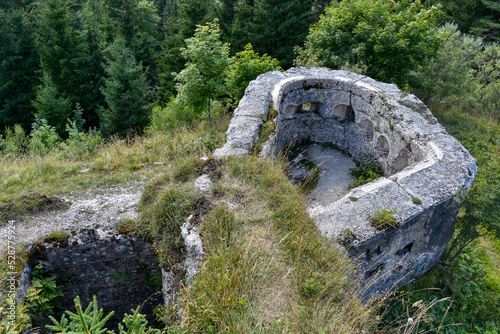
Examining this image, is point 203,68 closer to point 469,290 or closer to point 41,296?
point 41,296

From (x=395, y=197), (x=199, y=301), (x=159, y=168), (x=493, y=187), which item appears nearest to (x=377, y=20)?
(x=493, y=187)

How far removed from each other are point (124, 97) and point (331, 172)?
11.8 m

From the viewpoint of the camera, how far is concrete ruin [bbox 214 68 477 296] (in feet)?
16.7

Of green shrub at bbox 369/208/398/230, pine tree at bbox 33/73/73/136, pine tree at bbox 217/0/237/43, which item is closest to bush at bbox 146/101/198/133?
pine tree at bbox 33/73/73/136

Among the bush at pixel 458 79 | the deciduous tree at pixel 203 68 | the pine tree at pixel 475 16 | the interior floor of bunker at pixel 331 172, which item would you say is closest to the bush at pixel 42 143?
the deciduous tree at pixel 203 68

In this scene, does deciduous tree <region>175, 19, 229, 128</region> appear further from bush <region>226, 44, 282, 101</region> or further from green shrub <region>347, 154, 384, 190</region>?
green shrub <region>347, 154, 384, 190</region>

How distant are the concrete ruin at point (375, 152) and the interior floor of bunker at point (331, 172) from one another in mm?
231

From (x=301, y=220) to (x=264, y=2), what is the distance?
19.8 meters

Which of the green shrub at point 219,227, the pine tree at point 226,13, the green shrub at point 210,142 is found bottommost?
the green shrub at point 210,142

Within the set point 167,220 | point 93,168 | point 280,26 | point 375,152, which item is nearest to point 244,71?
point 375,152

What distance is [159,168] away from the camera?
275 inches

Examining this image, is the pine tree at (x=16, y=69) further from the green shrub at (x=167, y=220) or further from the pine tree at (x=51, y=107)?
the green shrub at (x=167, y=220)

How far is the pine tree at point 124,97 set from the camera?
15.7 m

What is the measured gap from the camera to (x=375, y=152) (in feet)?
28.9
